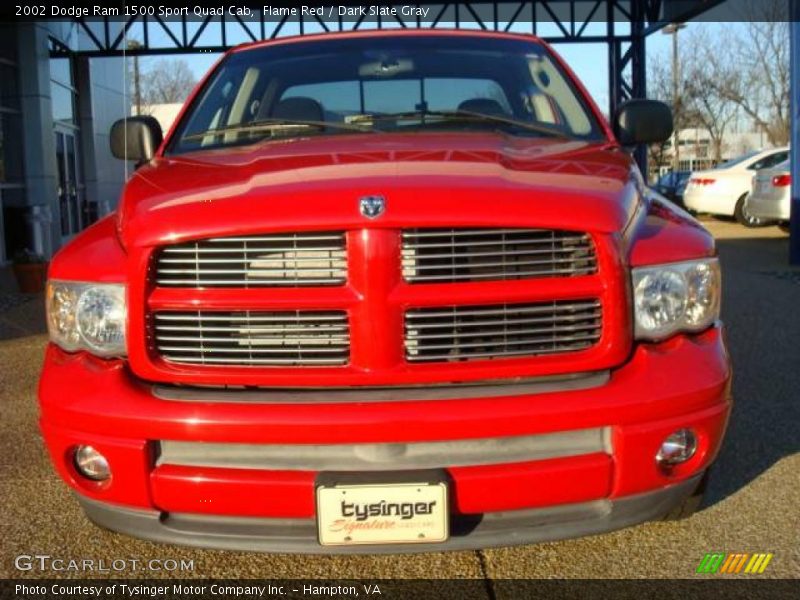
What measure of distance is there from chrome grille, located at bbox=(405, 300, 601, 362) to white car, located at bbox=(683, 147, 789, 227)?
15782mm

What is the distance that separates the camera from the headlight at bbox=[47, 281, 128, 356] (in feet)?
8.41

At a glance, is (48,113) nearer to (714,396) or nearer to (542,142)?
(542,142)

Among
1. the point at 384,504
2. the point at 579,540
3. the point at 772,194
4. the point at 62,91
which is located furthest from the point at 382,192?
the point at 62,91

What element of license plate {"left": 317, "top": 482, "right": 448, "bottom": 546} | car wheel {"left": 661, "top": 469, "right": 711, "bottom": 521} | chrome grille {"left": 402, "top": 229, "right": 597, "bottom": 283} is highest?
chrome grille {"left": 402, "top": 229, "right": 597, "bottom": 283}

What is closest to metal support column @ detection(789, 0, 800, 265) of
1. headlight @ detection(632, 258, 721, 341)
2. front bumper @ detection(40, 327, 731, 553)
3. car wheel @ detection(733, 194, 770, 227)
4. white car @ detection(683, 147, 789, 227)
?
car wheel @ detection(733, 194, 770, 227)

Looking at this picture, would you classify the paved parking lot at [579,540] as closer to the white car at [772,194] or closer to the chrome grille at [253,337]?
the chrome grille at [253,337]

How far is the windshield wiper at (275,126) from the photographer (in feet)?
11.7

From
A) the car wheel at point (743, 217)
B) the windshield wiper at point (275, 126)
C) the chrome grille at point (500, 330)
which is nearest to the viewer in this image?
the chrome grille at point (500, 330)

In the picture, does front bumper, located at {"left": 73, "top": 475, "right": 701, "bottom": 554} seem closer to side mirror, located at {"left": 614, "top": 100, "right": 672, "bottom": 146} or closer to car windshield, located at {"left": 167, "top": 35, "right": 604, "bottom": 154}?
car windshield, located at {"left": 167, "top": 35, "right": 604, "bottom": 154}

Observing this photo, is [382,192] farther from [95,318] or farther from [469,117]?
[469,117]

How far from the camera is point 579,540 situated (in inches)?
124

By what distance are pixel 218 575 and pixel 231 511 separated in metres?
0.66

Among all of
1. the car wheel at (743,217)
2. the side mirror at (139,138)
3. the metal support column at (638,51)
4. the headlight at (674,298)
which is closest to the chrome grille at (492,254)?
the headlight at (674,298)

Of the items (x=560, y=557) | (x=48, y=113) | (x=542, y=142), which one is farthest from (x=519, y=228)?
(x=48, y=113)
